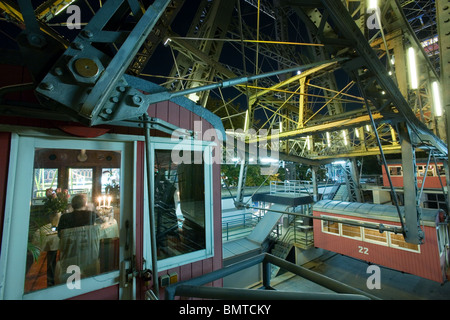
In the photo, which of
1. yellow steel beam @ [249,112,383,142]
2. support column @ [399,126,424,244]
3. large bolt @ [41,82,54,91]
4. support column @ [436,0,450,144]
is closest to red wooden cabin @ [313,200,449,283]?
support column @ [399,126,424,244]

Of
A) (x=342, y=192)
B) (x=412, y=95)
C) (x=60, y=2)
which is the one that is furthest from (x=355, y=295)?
(x=342, y=192)

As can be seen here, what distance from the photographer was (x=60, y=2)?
214 inches

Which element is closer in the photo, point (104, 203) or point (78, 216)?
point (78, 216)

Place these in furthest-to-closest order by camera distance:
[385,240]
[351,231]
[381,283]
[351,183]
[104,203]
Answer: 1. [351,183]
2. [351,231]
3. [381,283]
4. [385,240]
5. [104,203]

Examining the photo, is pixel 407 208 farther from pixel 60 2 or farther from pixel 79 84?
pixel 60 2

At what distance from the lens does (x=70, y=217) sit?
2.12 metres

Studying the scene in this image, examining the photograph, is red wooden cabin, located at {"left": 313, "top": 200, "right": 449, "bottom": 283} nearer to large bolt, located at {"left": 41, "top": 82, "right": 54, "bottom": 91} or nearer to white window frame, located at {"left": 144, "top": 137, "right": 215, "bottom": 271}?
white window frame, located at {"left": 144, "top": 137, "right": 215, "bottom": 271}

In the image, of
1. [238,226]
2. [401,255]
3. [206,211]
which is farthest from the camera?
[238,226]

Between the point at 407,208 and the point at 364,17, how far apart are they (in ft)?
14.0

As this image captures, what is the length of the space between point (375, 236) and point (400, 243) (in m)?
0.97

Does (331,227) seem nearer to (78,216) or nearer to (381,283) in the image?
(381,283)

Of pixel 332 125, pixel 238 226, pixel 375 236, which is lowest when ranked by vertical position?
pixel 238 226

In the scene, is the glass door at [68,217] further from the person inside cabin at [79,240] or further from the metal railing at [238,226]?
the metal railing at [238,226]

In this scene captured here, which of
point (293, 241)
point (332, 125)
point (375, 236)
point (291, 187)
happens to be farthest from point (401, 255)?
point (332, 125)
